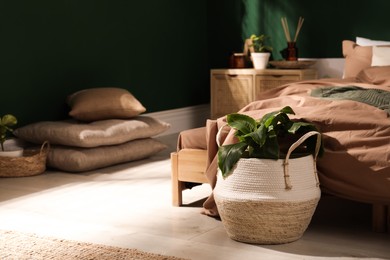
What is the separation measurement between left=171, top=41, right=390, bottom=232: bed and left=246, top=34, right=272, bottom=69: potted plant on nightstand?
2.68 m

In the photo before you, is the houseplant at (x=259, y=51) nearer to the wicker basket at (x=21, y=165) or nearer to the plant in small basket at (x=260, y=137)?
the wicker basket at (x=21, y=165)

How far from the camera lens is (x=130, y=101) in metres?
5.78

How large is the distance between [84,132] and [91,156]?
188 millimetres

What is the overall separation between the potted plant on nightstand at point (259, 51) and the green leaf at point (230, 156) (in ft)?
12.9

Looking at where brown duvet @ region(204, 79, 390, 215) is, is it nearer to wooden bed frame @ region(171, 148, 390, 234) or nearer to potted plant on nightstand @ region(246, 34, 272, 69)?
wooden bed frame @ region(171, 148, 390, 234)

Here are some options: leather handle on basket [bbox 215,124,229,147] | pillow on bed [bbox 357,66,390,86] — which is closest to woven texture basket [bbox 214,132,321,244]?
leather handle on basket [bbox 215,124,229,147]

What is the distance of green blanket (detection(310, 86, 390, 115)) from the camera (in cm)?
374

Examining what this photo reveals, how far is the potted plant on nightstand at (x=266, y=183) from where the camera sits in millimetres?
3098

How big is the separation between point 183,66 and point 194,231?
4.25 m

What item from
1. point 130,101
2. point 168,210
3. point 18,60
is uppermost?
point 18,60

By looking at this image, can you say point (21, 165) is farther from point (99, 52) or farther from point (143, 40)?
point (143, 40)

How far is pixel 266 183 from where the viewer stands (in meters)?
3.10

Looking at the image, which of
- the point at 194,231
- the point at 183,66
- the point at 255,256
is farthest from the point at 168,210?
the point at 183,66

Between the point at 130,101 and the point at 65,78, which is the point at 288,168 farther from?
the point at 65,78
